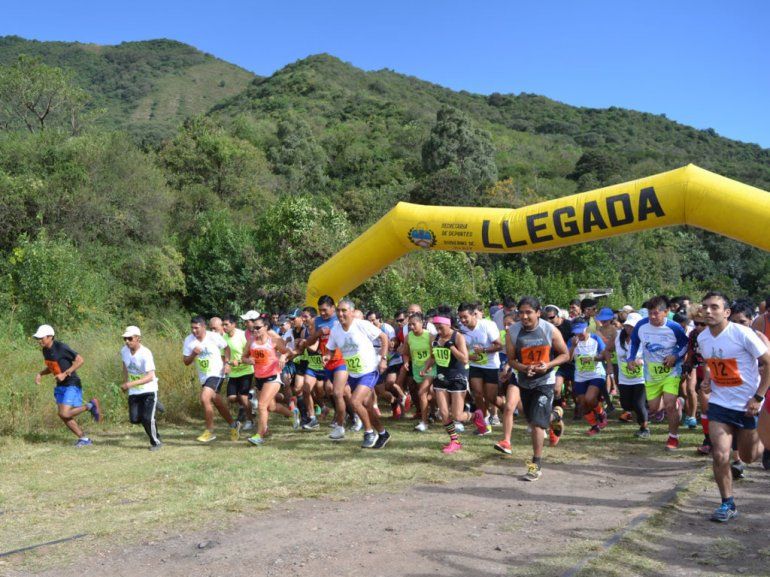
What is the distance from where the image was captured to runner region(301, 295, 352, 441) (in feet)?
30.8

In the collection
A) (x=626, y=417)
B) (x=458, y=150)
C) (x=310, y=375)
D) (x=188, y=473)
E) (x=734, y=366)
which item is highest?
(x=458, y=150)

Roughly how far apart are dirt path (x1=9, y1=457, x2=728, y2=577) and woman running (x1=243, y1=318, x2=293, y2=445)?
111 inches

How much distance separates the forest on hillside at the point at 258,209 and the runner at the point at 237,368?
11031 mm

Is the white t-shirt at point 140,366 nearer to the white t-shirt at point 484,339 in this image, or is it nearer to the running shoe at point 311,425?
the running shoe at point 311,425

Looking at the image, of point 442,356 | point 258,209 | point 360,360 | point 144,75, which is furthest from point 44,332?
point 144,75

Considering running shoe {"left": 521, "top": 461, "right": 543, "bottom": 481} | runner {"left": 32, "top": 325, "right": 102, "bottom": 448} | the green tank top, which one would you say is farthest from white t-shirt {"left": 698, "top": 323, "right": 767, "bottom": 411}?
runner {"left": 32, "top": 325, "right": 102, "bottom": 448}

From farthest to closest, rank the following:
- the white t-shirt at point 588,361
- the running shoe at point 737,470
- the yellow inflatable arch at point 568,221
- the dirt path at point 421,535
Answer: the white t-shirt at point 588,361 < the yellow inflatable arch at point 568,221 < the running shoe at point 737,470 < the dirt path at point 421,535

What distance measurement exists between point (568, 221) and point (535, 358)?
263 cm

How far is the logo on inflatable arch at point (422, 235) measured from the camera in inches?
425

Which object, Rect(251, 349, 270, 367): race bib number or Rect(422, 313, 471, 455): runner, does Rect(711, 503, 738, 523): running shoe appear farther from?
Rect(251, 349, 270, 367): race bib number

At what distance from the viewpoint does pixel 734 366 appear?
594 centimetres

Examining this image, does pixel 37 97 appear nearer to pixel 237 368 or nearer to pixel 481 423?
pixel 237 368

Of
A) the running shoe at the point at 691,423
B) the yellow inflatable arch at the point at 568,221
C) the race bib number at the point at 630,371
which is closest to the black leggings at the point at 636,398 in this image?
the race bib number at the point at 630,371

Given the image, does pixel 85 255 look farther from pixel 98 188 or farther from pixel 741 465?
pixel 741 465
